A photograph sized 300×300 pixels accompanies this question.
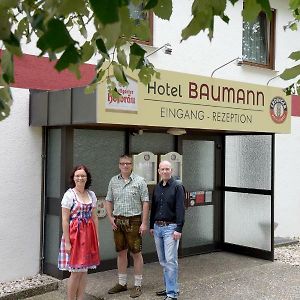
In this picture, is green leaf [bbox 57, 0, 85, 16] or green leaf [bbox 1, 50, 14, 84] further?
green leaf [bbox 1, 50, 14, 84]

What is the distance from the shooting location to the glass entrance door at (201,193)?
789cm

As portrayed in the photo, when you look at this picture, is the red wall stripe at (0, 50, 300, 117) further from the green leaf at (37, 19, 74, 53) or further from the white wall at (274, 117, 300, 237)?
the green leaf at (37, 19, 74, 53)

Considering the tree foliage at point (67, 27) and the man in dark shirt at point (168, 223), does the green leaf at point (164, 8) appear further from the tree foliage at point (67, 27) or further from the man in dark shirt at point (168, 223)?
the man in dark shirt at point (168, 223)

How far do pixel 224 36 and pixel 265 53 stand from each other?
1445 millimetres

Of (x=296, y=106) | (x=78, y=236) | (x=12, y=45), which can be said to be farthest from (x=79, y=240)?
(x=296, y=106)

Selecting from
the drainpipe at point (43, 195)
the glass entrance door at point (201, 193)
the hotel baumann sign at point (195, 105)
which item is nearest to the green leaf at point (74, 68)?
the hotel baumann sign at point (195, 105)

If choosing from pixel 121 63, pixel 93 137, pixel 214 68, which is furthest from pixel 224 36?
pixel 121 63

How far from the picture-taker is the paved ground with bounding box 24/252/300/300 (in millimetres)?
5887

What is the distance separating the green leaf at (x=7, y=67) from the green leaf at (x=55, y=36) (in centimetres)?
40

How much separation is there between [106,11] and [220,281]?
5718mm

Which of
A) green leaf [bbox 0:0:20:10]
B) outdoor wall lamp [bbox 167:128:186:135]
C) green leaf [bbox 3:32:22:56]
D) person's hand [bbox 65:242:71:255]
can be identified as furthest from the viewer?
outdoor wall lamp [bbox 167:128:186:135]

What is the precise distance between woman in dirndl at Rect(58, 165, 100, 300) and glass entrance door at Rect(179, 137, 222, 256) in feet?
9.07

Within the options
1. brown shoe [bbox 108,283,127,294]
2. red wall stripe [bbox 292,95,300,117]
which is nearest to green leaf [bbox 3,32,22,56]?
brown shoe [bbox 108,283,127,294]

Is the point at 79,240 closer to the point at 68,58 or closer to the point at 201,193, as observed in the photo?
the point at 201,193
